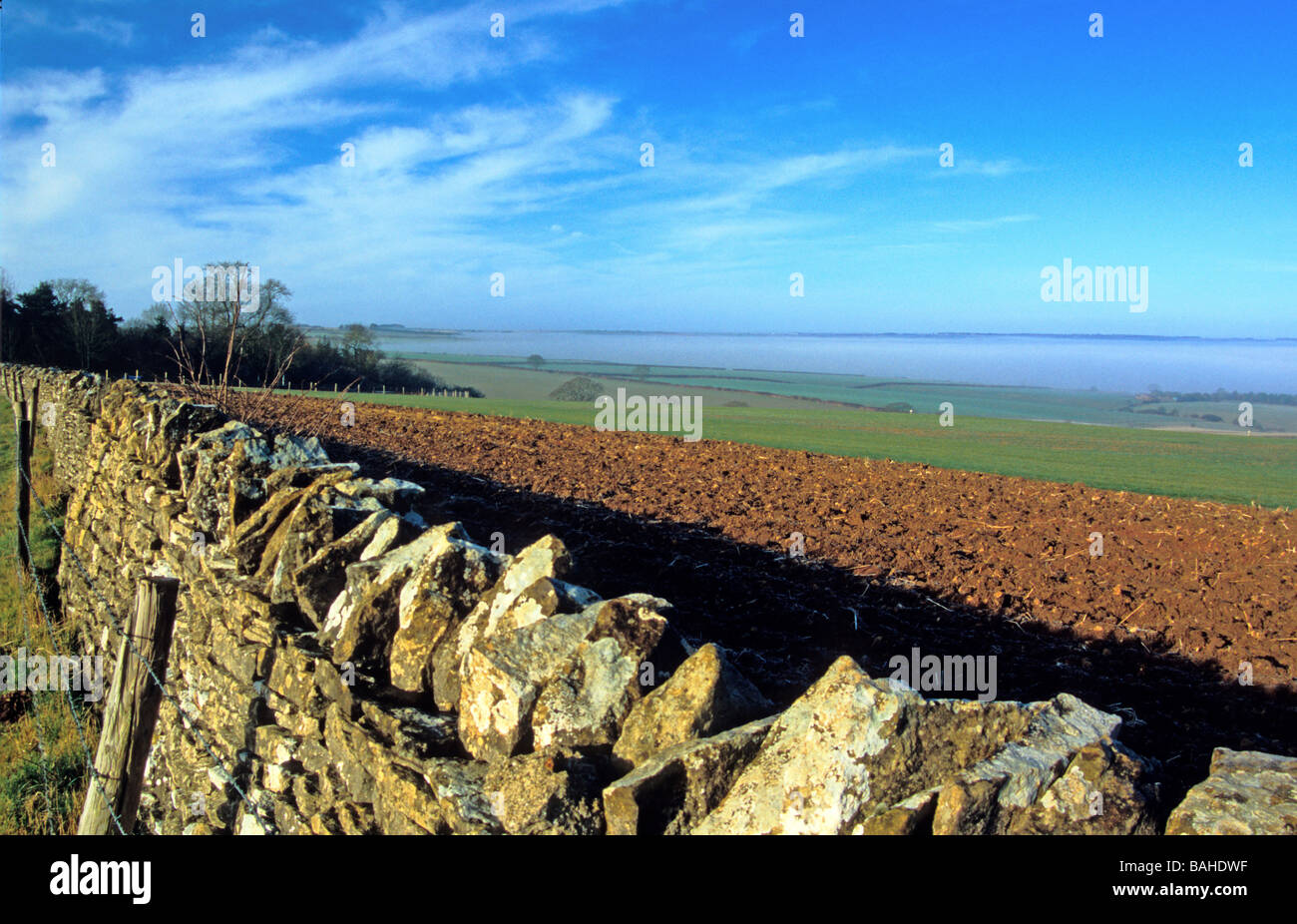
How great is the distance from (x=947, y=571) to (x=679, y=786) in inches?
260

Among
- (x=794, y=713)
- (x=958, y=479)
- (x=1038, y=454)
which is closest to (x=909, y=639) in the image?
(x=794, y=713)

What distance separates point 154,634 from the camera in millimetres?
3820

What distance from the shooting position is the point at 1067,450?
30.3 meters

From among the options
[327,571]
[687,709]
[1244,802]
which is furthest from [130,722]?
[1244,802]

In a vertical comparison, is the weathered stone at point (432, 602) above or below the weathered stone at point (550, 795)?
above

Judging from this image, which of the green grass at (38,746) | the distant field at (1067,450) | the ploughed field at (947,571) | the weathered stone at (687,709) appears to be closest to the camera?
the weathered stone at (687,709)

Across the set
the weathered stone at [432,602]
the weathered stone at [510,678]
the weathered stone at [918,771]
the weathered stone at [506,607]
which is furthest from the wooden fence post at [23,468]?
the weathered stone at [918,771]

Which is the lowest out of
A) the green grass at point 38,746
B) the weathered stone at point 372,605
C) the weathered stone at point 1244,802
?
the green grass at point 38,746

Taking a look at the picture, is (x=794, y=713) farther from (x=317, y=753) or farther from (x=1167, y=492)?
(x=1167, y=492)

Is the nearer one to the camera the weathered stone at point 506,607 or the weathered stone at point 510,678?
the weathered stone at point 510,678

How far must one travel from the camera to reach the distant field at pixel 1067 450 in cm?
2148

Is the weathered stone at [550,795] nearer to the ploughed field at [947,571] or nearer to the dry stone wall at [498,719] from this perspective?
the dry stone wall at [498,719]

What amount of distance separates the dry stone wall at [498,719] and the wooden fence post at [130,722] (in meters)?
0.32

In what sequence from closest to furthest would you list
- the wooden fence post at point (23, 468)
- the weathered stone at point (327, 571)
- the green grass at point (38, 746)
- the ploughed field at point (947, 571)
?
the weathered stone at point (327, 571)
the ploughed field at point (947, 571)
the green grass at point (38, 746)
the wooden fence post at point (23, 468)
